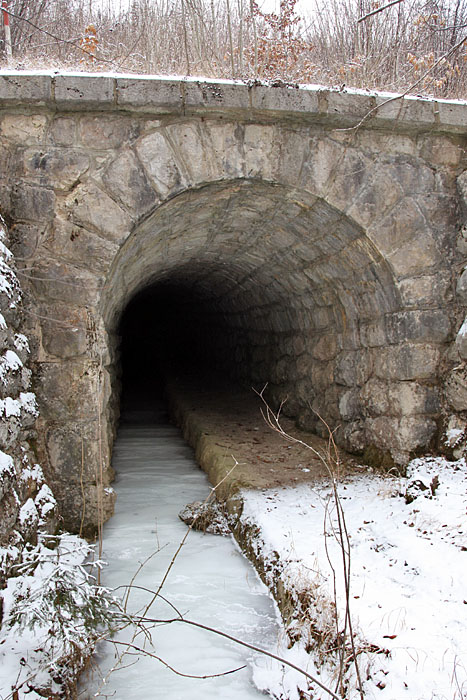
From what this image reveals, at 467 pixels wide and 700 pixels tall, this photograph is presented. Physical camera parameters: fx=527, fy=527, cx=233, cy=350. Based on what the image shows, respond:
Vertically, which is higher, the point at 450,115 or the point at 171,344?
the point at 450,115

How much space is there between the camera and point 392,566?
2678 millimetres

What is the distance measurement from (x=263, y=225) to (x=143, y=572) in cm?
266

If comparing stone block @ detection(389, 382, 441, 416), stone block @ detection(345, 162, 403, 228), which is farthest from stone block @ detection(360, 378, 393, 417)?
stone block @ detection(345, 162, 403, 228)

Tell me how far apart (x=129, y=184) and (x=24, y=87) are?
2.64 ft

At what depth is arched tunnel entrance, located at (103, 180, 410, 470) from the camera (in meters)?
3.70

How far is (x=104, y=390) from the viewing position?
342cm

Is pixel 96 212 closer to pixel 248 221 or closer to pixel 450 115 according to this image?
pixel 248 221

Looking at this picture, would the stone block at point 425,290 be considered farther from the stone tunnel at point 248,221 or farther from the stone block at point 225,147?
the stone block at point 225,147

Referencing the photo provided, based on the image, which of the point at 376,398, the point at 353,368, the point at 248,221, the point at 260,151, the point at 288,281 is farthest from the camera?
the point at 288,281

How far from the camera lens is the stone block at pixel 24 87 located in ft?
10.1

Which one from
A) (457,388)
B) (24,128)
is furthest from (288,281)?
(24,128)

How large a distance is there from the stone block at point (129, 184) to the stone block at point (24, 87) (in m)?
0.53

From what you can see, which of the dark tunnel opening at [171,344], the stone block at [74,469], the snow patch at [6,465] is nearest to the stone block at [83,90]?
the stone block at [74,469]

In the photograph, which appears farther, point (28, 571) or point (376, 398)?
point (376, 398)
